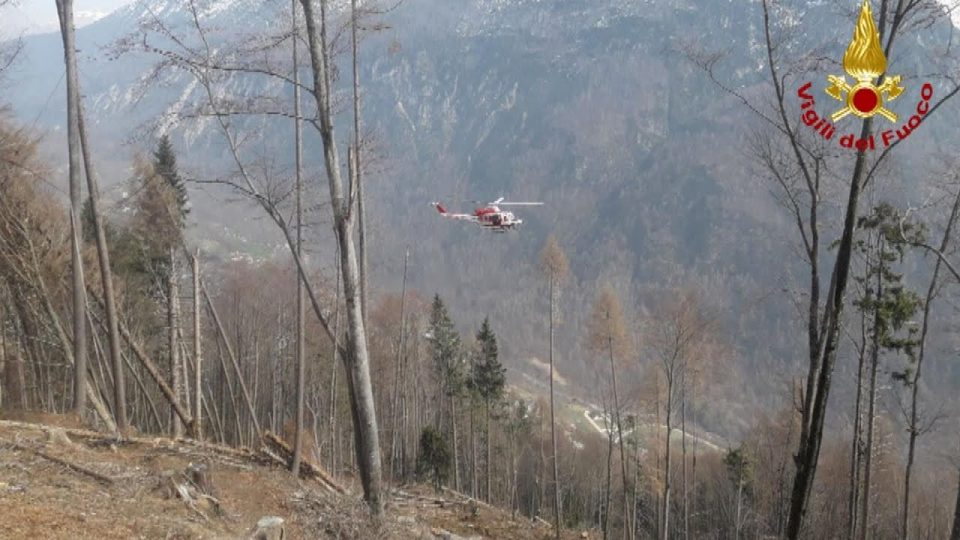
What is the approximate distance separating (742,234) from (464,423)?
366 feet

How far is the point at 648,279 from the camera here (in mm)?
138375

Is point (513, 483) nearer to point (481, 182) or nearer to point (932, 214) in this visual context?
point (932, 214)

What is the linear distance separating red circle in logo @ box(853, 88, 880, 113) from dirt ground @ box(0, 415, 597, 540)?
7.00 m

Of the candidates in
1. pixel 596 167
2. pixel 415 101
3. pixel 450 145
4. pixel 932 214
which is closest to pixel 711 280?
pixel 596 167

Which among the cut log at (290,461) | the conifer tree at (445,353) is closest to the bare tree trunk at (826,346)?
the cut log at (290,461)

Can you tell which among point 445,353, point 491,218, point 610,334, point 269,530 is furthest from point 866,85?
point 445,353

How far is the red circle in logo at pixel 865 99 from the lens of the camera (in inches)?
266

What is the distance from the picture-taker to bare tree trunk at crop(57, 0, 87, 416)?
11.5 m

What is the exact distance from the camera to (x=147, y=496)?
7.76 m

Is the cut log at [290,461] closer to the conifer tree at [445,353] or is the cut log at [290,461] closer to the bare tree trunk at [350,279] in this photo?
the bare tree trunk at [350,279]

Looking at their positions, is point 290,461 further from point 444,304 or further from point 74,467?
point 444,304

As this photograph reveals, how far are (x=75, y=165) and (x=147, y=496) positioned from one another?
23.2 feet

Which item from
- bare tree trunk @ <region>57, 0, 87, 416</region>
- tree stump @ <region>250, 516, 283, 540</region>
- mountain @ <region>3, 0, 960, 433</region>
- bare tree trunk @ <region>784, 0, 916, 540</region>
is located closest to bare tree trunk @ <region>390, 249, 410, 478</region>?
bare tree trunk @ <region>57, 0, 87, 416</region>

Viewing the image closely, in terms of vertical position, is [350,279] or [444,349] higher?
[350,279]
